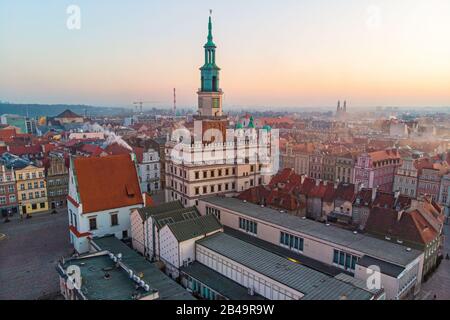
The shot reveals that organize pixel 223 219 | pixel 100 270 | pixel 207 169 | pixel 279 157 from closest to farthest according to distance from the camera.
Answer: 1. pixel 100 270
2. pixel 223 219
3. pixel 207 169
4. pixel 279 157

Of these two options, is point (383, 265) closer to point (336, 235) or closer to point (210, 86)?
point (336, 235)

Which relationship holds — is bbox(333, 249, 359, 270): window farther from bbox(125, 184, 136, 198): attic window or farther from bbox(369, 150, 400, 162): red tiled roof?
bbox(369, 150, 400, 162): red tiled roof

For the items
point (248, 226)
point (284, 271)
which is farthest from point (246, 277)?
point (248, 226)

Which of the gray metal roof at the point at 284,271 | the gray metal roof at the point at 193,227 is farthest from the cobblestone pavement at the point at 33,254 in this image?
the gray metal roof at the point at 284,271

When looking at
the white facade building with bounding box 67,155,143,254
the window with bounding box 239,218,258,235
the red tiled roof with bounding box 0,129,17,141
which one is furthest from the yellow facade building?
the red tiled roof with bounding box 0,129,17,141

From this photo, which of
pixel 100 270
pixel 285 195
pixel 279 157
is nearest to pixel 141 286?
pixel 100 270
